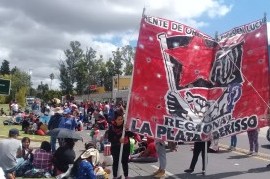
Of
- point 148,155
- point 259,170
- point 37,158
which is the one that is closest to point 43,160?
point 37,158

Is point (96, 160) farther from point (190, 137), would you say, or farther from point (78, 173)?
point (190, 137)

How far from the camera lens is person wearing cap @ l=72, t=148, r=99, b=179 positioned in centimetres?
880

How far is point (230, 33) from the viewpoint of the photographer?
36.0ft

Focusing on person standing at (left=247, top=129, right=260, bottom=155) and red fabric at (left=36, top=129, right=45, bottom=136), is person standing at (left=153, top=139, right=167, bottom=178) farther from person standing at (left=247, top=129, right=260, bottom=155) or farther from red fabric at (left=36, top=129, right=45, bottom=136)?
red fabric at (left=36, top=129, right=45, bottom=136)

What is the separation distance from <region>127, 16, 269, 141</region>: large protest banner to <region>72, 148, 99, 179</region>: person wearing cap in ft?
4.26

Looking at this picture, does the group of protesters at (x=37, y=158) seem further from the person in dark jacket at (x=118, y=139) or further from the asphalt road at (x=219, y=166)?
the asphalt road at (x=219, y=166)

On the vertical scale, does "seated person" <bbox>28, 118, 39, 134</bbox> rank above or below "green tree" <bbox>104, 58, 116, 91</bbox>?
below

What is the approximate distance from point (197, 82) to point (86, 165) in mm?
3213

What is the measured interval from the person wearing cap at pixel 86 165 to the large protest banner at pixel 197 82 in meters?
1.30

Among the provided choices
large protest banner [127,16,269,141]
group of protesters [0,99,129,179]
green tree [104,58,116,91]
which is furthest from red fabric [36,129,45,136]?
green tree [104,58,116,91]

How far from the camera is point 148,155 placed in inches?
557

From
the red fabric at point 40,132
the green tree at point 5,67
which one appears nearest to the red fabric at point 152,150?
the red fabric at point 40,132

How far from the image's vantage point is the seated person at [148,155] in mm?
14031

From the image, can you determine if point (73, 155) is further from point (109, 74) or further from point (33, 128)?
point (109, 74)
